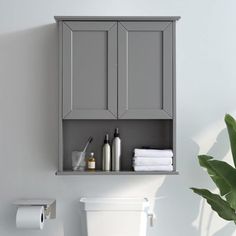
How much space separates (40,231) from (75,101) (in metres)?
0.89

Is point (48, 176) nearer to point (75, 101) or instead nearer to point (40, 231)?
point (40, 231)

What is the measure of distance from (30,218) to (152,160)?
815 mm

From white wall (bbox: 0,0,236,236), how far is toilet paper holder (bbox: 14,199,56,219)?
38mm

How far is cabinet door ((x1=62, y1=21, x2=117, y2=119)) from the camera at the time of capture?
2969mm

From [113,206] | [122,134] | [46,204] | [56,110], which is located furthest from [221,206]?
[56,110]

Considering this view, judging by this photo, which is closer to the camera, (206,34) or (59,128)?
(59,128)

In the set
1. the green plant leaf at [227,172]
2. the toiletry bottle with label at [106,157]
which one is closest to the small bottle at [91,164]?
the toiletry bottle with label at [106,157]

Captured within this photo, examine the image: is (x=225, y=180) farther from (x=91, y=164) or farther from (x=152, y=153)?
(x=91, y=164)

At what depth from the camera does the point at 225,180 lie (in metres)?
2.78

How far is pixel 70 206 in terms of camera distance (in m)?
3.20

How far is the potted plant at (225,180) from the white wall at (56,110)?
322mm

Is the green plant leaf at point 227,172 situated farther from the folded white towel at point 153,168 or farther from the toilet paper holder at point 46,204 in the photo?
the toilet paper holder at point 46,204

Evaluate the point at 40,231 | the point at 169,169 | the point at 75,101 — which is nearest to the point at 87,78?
the point at 75,101

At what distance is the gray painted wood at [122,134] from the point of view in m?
3.19
